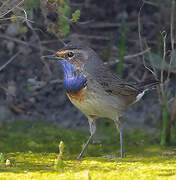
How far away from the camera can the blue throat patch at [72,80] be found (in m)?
4.89

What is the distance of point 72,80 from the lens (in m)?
4.93

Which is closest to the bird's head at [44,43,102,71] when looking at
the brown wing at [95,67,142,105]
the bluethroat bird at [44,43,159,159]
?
the bluethroat bird at [44,43,159,159]

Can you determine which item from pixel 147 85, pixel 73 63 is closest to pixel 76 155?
pixel 73 63

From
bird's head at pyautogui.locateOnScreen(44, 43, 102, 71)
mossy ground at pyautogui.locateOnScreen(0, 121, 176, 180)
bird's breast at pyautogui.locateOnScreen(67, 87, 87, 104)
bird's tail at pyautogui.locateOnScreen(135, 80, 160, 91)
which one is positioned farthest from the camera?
bird's tail at pyautogui.locateOnScreen(135, 80, 160, 91)

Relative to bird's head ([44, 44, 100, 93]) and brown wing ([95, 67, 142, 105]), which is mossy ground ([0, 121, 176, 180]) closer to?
brown wing ([95, 67, 142, 105])

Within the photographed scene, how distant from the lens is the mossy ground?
380 cm

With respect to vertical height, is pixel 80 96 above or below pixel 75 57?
below

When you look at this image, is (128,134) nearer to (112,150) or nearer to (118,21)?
(112,150)

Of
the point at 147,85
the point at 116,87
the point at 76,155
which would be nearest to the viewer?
the point at 76,155

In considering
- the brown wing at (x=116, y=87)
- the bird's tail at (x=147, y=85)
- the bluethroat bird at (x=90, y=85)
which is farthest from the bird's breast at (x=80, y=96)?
the bird's tail at (x=147, y=85)

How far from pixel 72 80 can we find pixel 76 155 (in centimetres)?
86

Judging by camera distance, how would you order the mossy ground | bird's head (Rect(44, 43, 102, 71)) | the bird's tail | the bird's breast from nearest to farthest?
1. the mossy ground
2. the bird's breast
3. bird's head (Rect(44, 43, 102, 71))
4. the bird's tail

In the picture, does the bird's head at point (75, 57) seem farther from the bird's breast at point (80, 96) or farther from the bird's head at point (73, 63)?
the bird's breast at point (80, 96)

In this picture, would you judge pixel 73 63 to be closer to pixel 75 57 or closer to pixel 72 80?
pixel 75 57
